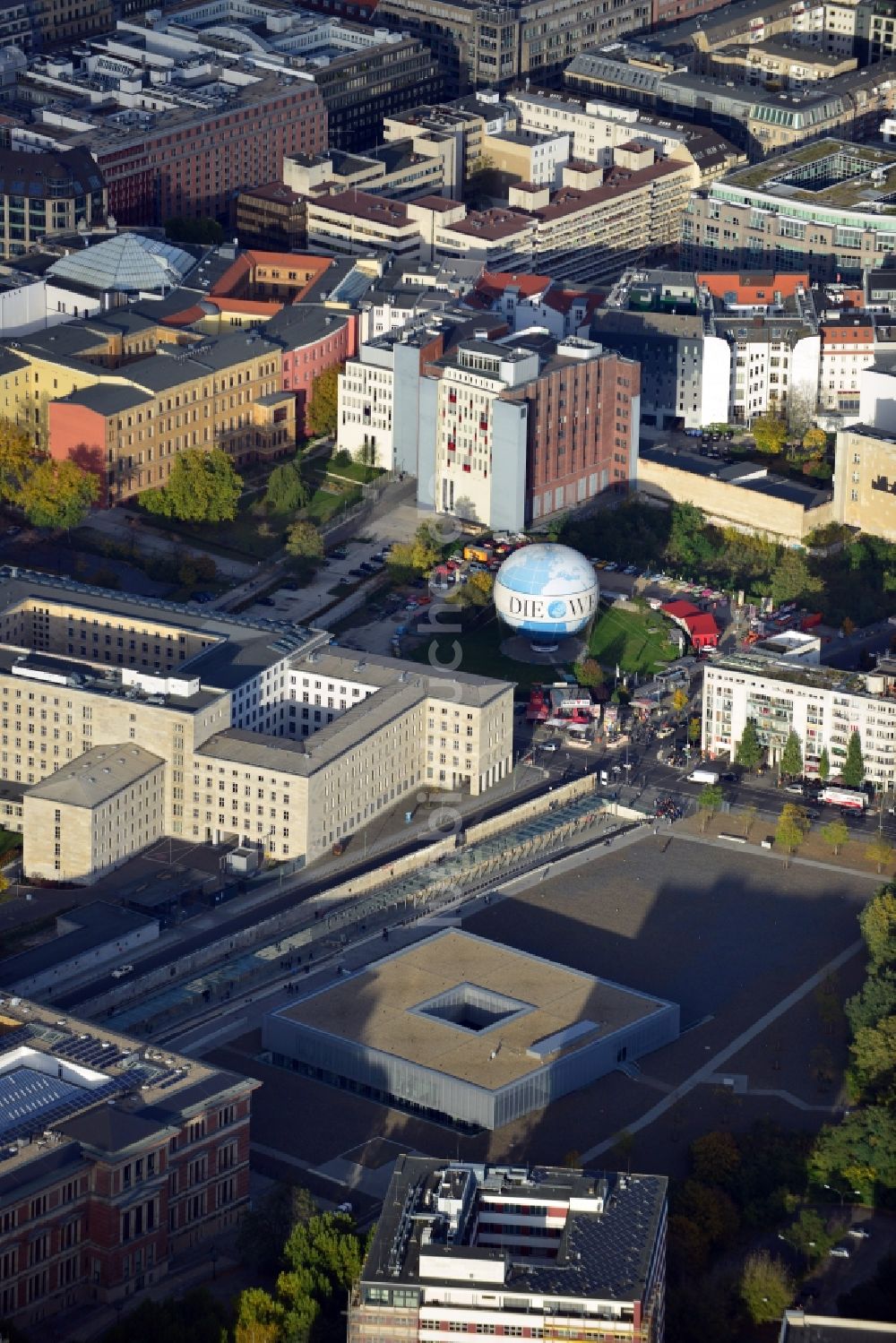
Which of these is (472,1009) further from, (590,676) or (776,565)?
(776,565)

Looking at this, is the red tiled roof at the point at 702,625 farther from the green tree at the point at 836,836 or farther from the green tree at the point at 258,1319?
the green tree at the point at 258,1319

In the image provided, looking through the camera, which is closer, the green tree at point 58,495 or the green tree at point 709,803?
the green tree at point 709,803

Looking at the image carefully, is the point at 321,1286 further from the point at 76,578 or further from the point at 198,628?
the point at 76,578

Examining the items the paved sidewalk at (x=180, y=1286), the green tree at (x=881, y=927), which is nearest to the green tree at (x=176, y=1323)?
the paved sidewalk at (x=180, y=1286)

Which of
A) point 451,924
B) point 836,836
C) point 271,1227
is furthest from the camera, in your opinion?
point 836,836

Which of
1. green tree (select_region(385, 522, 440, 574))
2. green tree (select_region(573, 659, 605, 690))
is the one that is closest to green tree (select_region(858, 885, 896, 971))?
green tree (select_region(573, 659, 605, 690))

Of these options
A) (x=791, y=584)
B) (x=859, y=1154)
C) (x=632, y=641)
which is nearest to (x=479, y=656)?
(x=632, y=641)

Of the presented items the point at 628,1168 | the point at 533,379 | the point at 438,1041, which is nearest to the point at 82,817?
the point at 438,1041
